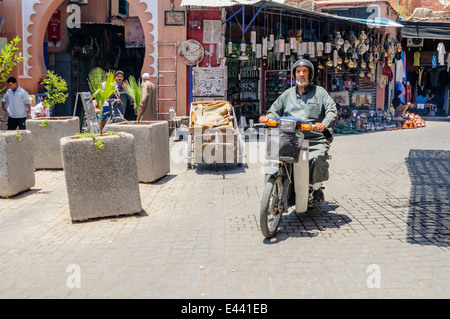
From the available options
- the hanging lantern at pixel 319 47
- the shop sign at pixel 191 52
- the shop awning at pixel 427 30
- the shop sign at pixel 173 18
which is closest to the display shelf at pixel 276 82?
the hanging lantern at pixel 319 47

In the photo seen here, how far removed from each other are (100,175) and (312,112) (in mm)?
2651

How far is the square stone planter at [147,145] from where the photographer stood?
825 centimetres

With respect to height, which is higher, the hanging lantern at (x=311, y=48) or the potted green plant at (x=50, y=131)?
the hanging lantern at (x=311, y=48)

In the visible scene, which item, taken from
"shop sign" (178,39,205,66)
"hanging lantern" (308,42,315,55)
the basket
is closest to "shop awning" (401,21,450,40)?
"hanging lantern" (308,42,315,55)

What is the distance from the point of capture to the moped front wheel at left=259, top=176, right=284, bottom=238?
5.12 meters

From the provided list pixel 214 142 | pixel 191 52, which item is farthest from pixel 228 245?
pixel 191 52

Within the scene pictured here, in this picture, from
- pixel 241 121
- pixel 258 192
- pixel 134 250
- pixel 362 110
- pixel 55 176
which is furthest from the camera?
pixel 362 110

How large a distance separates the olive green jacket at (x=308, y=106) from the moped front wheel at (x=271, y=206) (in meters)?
0.91

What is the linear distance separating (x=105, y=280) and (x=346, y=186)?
16.6 ft

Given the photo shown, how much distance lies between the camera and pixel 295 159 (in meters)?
5.46

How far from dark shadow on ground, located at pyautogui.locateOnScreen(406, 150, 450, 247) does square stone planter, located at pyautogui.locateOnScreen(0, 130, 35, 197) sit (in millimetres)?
5498

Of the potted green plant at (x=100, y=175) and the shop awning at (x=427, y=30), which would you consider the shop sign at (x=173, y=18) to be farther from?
the shop awning at (x=427, y=30)

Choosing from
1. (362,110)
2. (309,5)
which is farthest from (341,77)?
(309,5)

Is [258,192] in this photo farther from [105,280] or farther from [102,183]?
[105,280]
